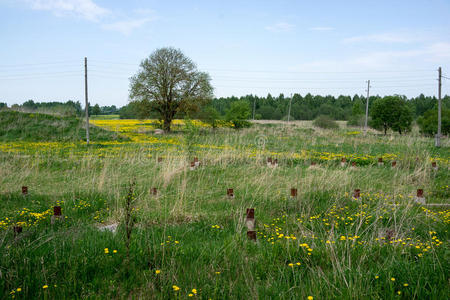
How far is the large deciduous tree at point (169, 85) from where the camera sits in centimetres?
3462

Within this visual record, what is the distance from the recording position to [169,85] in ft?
117

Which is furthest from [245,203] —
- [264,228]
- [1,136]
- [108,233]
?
[1,136]

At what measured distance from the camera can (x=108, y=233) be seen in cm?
440

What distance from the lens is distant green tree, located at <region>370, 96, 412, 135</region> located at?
117ft

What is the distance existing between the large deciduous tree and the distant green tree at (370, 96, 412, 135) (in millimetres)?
20719

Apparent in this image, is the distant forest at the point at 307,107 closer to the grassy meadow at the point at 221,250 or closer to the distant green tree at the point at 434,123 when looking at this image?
the distant green tree at the point at 434,123

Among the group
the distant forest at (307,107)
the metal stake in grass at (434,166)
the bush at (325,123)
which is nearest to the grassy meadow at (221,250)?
the metal stake in grass at (434,166)

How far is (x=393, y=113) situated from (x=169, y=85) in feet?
88.1

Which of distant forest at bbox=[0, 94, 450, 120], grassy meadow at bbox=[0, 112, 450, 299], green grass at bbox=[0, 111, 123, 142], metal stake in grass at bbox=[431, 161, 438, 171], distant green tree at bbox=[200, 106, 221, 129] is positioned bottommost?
grassy meadow at bbox=[0, 112, 450, 299]

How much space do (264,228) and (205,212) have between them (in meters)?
1.39

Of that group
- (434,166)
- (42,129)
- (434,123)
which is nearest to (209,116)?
(42,129)

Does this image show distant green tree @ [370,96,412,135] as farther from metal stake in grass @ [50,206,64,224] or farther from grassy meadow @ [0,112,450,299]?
metal stake in grass @ [50,206,64,224]

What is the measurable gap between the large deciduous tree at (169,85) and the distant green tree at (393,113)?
68.0 ft

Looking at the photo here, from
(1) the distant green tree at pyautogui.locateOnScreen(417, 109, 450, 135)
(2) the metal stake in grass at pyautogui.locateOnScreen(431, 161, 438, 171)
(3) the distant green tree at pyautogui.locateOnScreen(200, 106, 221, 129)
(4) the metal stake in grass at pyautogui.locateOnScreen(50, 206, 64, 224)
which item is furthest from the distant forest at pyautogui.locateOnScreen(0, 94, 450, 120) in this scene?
(4) the metal stake in grass at pyautogui.locateOnScreen(50, 206, 64, 224)
